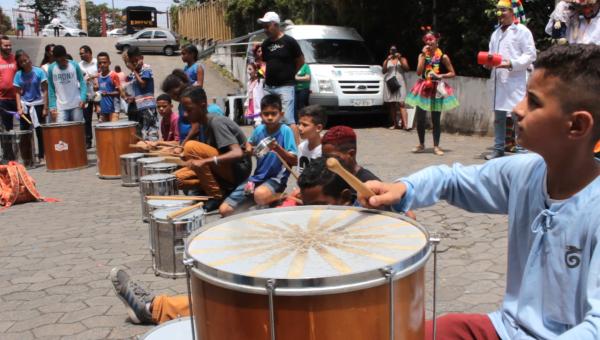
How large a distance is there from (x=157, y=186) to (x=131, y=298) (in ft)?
7.87

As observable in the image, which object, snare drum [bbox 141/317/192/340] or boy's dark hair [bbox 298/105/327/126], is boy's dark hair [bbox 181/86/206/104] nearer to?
boy's dark hair [bbox 298/105/327/126]

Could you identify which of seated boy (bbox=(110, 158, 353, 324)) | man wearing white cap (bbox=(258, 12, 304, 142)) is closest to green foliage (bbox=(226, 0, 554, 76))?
man wearing white cap (bbox=(258, 12, 304, 142))

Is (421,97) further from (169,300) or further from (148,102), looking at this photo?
(169,300)

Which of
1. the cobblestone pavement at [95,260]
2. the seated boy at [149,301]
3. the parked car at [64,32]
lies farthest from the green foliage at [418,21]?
the parked car at [64,32]

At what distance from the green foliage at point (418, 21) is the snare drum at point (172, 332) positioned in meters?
9.35

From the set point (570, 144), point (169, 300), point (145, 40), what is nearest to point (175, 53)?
point (145, 40)

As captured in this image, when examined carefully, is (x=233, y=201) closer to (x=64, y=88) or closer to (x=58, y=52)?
(x=64, y=88)

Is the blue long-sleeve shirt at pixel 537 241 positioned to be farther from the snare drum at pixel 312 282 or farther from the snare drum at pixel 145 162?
the snare drum at pixel 145 162

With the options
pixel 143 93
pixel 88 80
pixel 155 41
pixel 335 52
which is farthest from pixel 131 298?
pixel 155 41

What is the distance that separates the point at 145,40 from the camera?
31.6 meters

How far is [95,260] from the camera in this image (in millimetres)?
5098

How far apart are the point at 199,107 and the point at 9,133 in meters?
5.06

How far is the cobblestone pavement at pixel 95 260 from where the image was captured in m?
3.96

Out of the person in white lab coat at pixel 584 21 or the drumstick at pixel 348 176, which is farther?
the person in white lab coat at pixel 584 21
